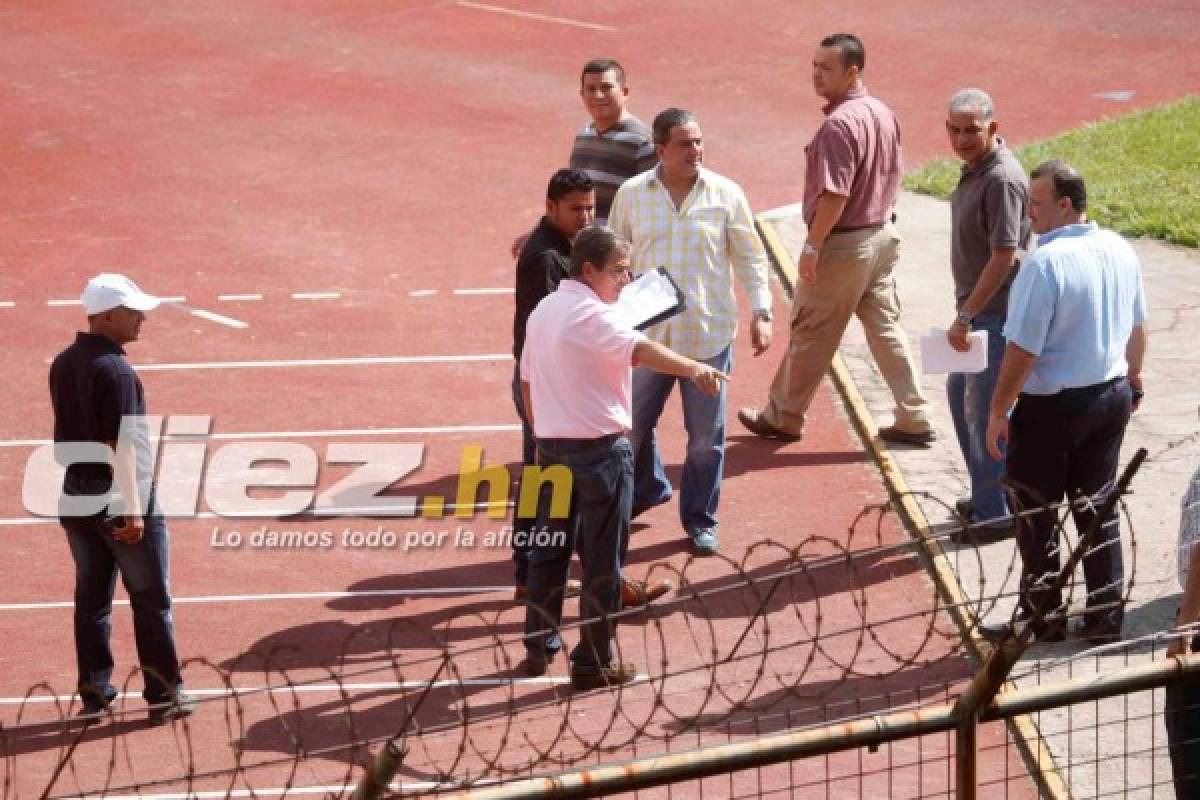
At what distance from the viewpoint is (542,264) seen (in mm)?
9867

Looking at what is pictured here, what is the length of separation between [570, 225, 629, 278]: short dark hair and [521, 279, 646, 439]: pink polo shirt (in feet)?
0.33

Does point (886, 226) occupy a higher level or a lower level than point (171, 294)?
higher

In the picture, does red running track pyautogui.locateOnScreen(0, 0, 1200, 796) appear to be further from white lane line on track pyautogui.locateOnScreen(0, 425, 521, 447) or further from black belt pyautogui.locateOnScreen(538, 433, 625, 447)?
black belt pyautogui.locateOnScreen(538, 433, 625, 447)

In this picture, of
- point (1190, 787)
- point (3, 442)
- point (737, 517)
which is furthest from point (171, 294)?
point (1190, 787)

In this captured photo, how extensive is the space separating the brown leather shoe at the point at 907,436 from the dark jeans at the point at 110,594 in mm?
4851

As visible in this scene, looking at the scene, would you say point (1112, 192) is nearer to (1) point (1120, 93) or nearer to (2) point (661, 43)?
(1) point (1120, 93)

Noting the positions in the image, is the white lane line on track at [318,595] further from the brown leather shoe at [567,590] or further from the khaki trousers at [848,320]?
the khaki trousers at [848,320]

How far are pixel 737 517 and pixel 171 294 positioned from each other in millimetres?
5751

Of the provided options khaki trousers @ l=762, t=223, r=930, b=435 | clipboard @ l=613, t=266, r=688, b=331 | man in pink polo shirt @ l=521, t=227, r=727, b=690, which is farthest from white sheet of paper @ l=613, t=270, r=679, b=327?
khaki trousers @ l=762, t=223, r=930, b=435

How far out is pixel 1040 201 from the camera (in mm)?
9062

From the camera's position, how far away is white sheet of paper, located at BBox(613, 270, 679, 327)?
9.66m

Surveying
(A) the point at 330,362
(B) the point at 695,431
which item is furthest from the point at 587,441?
(A) the point at 330,362

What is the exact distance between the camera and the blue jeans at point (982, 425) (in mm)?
10602

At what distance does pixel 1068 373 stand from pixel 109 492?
4.32 m
